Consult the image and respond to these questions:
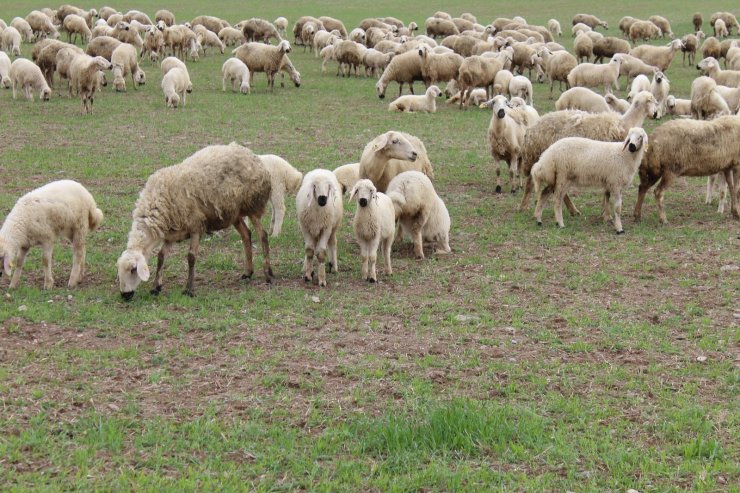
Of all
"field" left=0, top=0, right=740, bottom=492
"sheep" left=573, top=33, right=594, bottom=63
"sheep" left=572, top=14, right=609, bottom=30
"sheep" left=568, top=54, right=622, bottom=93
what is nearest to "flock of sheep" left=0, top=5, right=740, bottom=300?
"field" left=0, top=0, right=740, bottom=492

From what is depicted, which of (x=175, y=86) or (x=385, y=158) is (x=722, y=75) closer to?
(x=175, y=86)

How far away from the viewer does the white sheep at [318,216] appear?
29.7 feet

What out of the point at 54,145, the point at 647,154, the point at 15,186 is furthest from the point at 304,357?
the point at 54,145

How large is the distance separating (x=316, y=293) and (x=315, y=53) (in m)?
27.6

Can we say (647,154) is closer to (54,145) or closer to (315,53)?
(54,145)

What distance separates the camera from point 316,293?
8836 mm

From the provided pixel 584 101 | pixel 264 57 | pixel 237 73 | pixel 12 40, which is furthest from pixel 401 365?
pixel 12 40

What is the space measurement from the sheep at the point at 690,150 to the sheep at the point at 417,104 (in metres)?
10.5

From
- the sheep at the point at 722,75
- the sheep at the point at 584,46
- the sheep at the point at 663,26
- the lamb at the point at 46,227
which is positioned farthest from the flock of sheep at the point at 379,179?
the sheep at the point at 663,26

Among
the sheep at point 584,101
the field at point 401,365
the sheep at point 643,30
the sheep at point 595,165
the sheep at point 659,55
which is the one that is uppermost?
the sheep at point 643,30

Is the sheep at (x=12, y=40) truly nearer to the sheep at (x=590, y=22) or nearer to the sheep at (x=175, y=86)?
the sheep at (x=175, y=86)

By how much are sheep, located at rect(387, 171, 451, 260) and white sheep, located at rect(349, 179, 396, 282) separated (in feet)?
1.63

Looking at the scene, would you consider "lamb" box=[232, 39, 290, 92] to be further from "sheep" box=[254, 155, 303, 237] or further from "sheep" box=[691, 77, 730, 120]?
"sheep" box=[254, 155, 303, 237]

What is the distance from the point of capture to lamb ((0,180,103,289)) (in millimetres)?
8641
